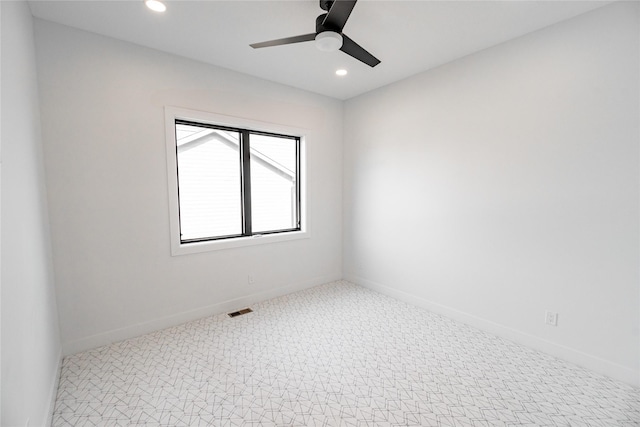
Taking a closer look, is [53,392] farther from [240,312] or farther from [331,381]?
[331,381]

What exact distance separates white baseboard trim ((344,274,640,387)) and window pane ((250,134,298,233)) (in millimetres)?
1735

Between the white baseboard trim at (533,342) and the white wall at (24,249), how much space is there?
3.29m

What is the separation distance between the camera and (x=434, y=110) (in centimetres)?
317

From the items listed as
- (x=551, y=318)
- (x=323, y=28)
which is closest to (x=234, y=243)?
(x=323, y=28)

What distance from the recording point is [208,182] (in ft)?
10.6

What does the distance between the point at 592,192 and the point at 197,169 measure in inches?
141

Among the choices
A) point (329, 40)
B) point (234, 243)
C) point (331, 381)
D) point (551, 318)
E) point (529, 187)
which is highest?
point (329, 40)

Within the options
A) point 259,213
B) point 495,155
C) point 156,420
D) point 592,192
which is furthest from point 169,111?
point 592,192

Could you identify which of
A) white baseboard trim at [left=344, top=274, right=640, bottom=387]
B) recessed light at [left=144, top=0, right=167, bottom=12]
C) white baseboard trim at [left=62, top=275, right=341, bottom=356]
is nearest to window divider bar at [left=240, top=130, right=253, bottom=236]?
white baseboard trim at [left=62, top=275, right=341, bottom=356]

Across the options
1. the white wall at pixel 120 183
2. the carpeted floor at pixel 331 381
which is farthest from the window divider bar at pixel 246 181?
the carpeted floor at pixel 331 381

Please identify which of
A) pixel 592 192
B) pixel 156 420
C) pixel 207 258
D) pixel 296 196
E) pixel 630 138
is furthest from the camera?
pixel 296 196

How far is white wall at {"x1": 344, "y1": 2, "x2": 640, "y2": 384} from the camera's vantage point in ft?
6.86

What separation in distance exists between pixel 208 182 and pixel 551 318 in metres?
3.56

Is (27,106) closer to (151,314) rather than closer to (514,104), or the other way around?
(151,314)
